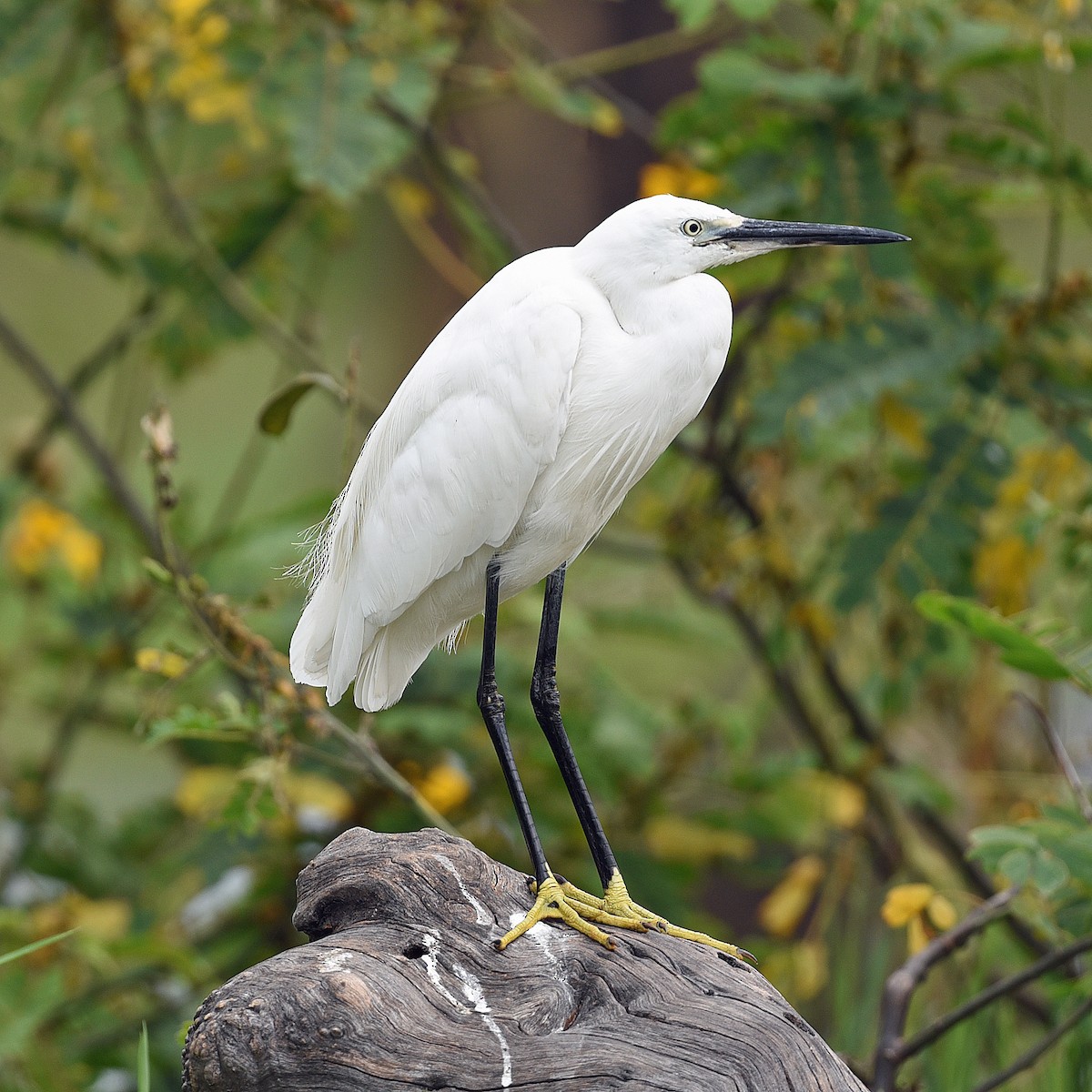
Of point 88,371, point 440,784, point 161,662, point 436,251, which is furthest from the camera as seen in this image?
point 436,251

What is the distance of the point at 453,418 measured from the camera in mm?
1723

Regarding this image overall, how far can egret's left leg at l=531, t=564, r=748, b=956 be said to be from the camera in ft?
5.36

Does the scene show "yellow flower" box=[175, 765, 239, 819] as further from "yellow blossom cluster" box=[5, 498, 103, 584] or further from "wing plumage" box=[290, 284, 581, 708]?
"wing plumage" box=[290, 284, 581, 708]

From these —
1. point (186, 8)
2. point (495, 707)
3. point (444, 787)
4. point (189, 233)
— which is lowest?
point (444, 787)

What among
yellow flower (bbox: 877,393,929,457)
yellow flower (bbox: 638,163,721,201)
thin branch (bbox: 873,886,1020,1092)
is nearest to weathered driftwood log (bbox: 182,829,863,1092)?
thin branch (bbox: 873,886,1020,1092)

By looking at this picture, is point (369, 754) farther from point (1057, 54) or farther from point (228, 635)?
point (1057, 54)

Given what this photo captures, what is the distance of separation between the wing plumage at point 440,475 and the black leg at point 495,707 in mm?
58

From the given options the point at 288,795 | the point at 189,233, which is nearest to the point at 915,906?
the point at 288,795

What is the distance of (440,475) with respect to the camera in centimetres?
173

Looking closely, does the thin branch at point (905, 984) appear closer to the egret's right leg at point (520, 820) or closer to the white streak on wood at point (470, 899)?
the egret's right leg at point (520, 820)

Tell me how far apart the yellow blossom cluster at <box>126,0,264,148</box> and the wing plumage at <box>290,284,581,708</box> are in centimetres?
132

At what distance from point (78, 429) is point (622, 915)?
2153 millimetres

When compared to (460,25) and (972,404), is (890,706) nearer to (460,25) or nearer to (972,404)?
(972,404)

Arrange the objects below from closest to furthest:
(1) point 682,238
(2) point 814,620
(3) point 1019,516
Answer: (1) point 682,238 < (3) point 1019,516 < (2) point 814,620
